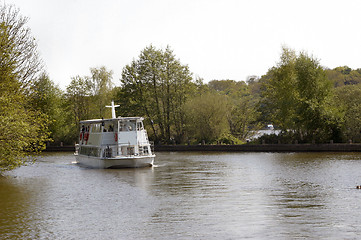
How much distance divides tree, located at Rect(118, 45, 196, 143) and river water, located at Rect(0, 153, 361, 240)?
46.5 m

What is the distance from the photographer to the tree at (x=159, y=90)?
88.8 metres

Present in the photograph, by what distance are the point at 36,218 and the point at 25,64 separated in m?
14.8

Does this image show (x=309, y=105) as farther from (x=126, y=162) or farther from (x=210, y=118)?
(x=126, y=162)

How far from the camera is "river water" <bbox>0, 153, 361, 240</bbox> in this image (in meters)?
19.1

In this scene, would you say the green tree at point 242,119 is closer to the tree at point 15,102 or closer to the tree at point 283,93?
the tree at point 283,93

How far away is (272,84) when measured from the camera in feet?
262

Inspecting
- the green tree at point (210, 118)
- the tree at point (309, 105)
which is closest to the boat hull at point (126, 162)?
the tree at point (309, 105)

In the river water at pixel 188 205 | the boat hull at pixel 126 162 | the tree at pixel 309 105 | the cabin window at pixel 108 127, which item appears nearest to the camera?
the river water at pixel 188 205

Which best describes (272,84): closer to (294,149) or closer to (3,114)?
(294,149)

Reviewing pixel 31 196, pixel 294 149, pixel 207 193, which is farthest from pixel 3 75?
pixel 294 149

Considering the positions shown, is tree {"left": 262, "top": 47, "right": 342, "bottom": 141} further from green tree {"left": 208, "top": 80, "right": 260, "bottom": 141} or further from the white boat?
the white boat

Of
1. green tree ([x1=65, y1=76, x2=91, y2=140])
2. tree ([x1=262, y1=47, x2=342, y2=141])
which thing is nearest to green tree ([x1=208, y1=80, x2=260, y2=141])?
tree ([x1=262, y1=47, x2=342, y2=141])

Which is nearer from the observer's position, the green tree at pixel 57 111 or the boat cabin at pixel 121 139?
the boat cabin at pixel 121 139

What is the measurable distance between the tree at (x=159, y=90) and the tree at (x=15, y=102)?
2134 inches
